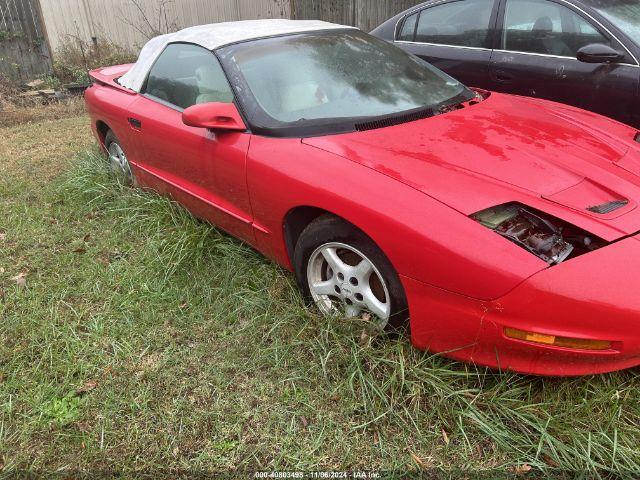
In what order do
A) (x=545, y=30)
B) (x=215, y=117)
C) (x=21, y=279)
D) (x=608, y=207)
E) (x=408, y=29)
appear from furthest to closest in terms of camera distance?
(x=408, y=29) < (x=545, y=30) < (x=21, y=279) < (x=215, y=117) < (x=608, y=207)

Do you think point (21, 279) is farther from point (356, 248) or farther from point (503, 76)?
point (503, 76)

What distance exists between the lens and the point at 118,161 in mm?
4348

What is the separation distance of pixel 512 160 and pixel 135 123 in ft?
8.37

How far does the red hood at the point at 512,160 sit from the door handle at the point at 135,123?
5.23ft

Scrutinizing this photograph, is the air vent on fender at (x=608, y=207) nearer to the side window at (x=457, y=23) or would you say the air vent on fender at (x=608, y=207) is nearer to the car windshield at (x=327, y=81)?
the car windshield at (x=327, y=81)

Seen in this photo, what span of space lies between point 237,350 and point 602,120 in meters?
2.45

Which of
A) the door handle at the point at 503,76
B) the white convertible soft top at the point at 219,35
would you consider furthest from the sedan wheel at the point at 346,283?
the door handle at the point at 503,76

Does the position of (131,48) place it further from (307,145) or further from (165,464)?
(165,464)

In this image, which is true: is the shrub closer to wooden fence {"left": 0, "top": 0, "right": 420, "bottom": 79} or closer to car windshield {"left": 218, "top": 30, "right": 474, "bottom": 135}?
wooden fence {"left": 0, "top": 0, "right": 420, "bottom": 79}

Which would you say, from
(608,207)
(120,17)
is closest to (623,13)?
(608,207)

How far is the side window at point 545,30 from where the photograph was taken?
3.91 meters

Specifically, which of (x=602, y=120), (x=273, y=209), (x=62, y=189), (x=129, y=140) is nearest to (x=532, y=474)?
(x=273, y=209)

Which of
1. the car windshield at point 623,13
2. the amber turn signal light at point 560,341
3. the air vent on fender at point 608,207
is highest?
the car windshield at point 623,13

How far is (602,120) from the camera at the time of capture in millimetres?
3070
